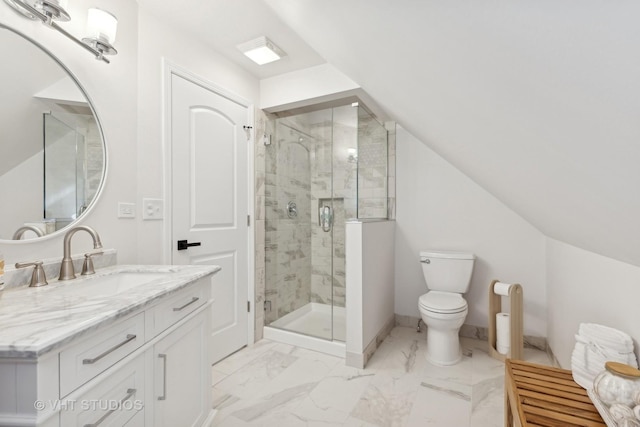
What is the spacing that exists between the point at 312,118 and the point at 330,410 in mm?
2387

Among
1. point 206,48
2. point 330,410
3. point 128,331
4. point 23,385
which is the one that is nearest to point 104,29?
point 206,48

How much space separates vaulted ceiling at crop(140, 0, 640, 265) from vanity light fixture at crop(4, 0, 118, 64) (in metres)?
0.96

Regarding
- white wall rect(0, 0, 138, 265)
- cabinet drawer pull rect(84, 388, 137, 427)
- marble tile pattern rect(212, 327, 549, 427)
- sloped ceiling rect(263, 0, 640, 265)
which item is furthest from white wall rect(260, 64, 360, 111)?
cabinet drawer pull rect(84, 388, 137, 427)

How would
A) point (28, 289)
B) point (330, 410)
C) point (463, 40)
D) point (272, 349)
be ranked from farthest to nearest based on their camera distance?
point (272, 349)
point (330, 410)
point (28, 289)
point (463, 40)

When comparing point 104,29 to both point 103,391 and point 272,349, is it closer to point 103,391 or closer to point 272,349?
point 103,391

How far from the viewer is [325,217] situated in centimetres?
291

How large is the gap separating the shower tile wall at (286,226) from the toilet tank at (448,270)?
A: 120cm

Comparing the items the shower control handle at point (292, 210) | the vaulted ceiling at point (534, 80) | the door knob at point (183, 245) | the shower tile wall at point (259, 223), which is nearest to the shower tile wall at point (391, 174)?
the shower control handle at point (292, 210)

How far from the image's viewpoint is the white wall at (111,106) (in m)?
1.34

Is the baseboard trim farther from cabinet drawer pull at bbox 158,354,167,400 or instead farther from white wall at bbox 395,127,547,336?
cabinet drawer pull at bbox 158,354,167,400

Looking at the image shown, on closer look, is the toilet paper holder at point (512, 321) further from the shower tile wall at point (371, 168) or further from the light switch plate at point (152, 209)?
the light switch plate at point (152, 209)

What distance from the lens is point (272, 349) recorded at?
242cm

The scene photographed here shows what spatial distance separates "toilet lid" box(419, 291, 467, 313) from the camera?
2119 millimetres

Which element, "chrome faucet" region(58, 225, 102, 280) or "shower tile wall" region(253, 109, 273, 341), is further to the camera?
"shower tile wall" region(253, 109, 273, 341)
